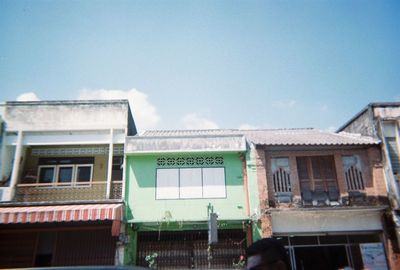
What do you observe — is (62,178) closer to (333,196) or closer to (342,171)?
(333,196)

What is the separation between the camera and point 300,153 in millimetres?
13633

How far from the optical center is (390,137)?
1386cm

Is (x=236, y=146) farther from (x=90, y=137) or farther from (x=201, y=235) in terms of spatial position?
(x=90, y=137)

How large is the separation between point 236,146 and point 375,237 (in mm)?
7596

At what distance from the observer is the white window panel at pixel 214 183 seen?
13367 millimetres

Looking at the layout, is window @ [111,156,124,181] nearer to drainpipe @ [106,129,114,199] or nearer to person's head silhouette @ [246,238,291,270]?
drainpipe @ [106,129,114,199]

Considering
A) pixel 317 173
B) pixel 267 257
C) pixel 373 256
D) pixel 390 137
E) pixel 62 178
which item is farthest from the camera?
pixel 62 178

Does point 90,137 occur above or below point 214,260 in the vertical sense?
above

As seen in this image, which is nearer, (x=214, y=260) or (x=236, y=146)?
(x=214, y=260)

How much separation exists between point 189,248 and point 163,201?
96.6 inches

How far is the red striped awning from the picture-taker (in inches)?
449

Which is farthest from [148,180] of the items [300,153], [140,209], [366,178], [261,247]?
[261,247]

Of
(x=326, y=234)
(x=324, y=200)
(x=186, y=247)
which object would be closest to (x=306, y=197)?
(x=324, y=200)

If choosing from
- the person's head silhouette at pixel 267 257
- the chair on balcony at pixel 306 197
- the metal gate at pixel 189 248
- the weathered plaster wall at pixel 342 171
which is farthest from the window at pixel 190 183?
the person's head silhouette at pixel 267 257
